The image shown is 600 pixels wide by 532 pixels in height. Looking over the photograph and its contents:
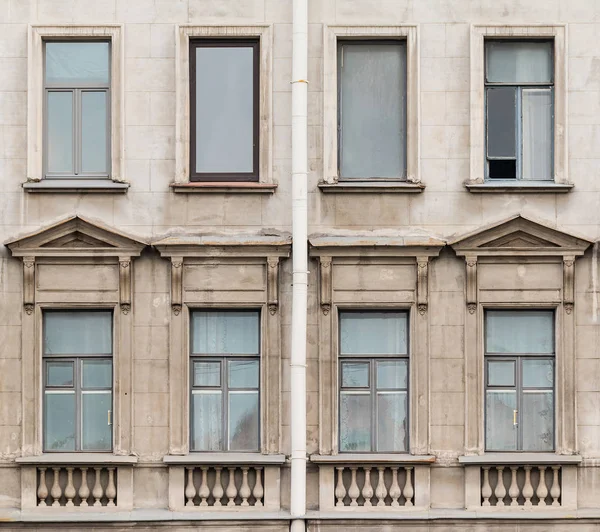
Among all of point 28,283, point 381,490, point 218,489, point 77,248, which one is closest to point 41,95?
point 77,248

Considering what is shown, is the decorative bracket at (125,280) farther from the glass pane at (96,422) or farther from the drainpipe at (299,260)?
the drainpipe at (299,260)

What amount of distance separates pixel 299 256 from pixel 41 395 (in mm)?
4225

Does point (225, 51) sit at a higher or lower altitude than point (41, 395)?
higher

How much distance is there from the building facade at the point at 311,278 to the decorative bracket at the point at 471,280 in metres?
0.03

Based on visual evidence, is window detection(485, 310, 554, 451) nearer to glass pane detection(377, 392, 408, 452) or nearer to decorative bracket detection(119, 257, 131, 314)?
glass pane detection(377, 392, 408, 452)

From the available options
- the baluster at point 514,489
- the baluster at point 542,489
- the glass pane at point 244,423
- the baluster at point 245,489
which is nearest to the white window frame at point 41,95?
the glass pane at point 244,423

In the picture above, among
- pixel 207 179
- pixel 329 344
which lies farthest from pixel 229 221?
pixel 329 344

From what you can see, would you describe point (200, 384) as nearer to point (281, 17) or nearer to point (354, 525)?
point (354, 525)

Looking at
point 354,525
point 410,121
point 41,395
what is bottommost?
point 354,525

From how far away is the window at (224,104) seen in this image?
2223 centimetres

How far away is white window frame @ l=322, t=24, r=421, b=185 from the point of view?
22.0 m

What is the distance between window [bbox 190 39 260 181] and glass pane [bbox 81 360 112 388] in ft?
10.3

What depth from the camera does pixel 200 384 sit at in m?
22.0

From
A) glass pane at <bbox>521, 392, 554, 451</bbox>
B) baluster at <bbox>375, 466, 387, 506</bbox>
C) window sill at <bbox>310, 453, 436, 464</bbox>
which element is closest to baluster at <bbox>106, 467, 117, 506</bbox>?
window sill at <bbox>310, 453, 436, 464</bbox>
